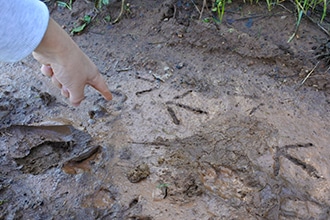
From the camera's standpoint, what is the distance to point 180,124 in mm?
2053

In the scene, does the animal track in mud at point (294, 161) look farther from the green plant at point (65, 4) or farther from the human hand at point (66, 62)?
the green plant at point (65, 4)

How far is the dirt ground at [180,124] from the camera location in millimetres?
1760

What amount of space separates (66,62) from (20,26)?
22 cm

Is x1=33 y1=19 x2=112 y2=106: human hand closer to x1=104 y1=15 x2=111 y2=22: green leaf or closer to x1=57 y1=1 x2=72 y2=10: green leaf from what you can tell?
x1=104 y1=15 x2=111 y2=22: green leaf

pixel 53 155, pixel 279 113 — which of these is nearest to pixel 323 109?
pixel 279 113

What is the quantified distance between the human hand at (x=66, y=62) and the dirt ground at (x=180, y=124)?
51cm

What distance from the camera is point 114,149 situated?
196cm

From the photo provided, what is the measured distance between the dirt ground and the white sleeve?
826mm

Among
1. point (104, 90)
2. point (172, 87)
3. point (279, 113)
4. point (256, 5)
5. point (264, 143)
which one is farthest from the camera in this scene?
point (256, 5)

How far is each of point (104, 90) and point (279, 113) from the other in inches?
37.5

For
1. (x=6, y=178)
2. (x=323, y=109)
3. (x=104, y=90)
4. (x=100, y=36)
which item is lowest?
(x=6, y=178)

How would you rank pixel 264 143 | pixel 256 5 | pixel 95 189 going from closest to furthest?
pixel 95 189, pixel 264 143, pixel 256 5

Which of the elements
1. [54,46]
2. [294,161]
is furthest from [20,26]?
[294,161]

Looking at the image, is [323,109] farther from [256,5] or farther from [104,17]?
[104,17]
